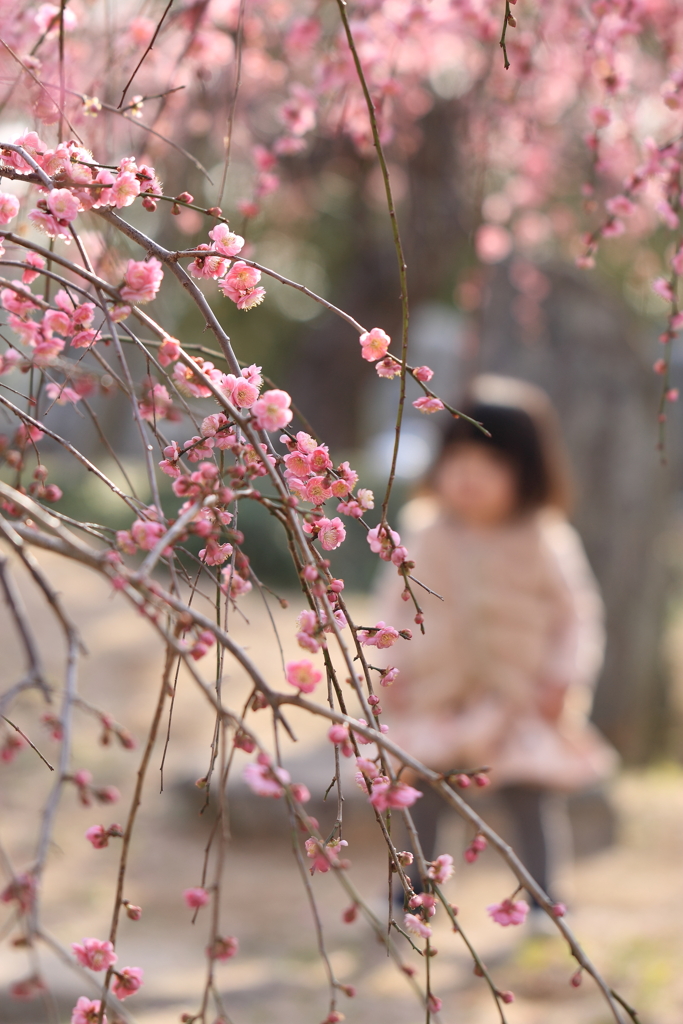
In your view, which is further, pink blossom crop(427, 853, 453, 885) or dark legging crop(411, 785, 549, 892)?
dark legging crop(411, 785, 549, 892)

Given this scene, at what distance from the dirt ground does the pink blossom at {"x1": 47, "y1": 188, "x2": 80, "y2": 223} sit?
904 mm

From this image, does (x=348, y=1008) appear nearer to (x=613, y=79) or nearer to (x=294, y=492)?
(x=294, y=492)

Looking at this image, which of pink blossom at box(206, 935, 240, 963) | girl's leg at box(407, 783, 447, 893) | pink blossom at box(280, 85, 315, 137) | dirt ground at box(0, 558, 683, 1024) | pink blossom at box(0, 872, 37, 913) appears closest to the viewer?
pink blossom at box(0, 872, 37, 913)

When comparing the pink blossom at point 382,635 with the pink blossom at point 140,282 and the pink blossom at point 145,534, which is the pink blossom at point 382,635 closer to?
the pink blossom at point 145,534

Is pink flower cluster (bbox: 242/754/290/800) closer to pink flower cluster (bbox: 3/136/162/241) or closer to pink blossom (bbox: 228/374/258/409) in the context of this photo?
pink blossom (bbox: 228/374/258/409)

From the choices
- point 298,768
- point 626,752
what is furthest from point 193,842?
point 626,752

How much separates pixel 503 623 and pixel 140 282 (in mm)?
2169

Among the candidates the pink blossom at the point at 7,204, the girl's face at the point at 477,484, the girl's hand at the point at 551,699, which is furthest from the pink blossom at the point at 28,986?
the girl's hand at the point at 551,699

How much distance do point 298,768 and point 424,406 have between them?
2958mm

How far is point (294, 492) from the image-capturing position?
93cm

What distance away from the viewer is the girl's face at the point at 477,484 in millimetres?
Answer: 2752

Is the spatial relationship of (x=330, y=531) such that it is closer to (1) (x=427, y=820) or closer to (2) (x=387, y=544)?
(2) (x=387, y=544)

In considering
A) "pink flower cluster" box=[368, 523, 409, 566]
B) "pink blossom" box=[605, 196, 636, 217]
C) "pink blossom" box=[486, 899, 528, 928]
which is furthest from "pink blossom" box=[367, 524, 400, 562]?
"pink blossom" box=[605, 196, 636, 217]

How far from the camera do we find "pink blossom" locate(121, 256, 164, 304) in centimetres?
82
